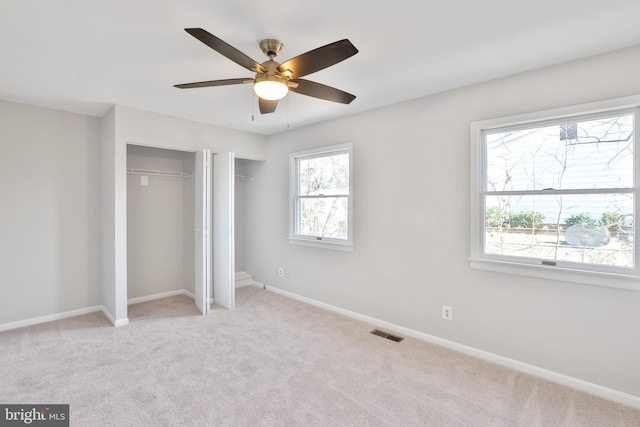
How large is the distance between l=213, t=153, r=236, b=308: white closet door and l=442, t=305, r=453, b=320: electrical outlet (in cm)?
254

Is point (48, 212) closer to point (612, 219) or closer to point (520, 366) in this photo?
point (520, 366)

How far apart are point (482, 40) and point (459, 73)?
1.69 feet

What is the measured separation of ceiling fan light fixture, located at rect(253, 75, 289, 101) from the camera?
1.94 m

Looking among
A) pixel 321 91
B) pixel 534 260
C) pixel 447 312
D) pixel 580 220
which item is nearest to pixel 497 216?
pixel 534 260

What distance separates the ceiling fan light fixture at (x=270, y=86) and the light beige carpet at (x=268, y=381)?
2098 millimetres

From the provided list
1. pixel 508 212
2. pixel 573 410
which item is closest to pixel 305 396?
pixel 573 410

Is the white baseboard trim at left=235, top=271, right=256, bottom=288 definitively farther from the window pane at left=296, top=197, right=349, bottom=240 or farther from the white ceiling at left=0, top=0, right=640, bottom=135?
the white ceiling at left=0, top=0, right=640, bottom=135

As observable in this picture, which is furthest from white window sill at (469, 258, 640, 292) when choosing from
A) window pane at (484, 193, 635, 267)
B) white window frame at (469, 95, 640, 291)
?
window pane at (484, 193, 635, 267)

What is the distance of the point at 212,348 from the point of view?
2957mm

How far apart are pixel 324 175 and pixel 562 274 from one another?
2746 millimetres

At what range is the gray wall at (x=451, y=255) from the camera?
2264 mm

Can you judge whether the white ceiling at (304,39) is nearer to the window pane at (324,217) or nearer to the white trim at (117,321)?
the window pane at (324,217)

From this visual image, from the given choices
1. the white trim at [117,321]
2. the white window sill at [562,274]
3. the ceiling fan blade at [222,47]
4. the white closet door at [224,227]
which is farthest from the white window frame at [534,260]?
the white trim at [117,321]

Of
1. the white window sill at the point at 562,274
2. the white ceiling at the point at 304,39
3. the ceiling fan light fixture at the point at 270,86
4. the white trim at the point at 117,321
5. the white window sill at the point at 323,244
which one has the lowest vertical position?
the white trim at the point at 117,321
